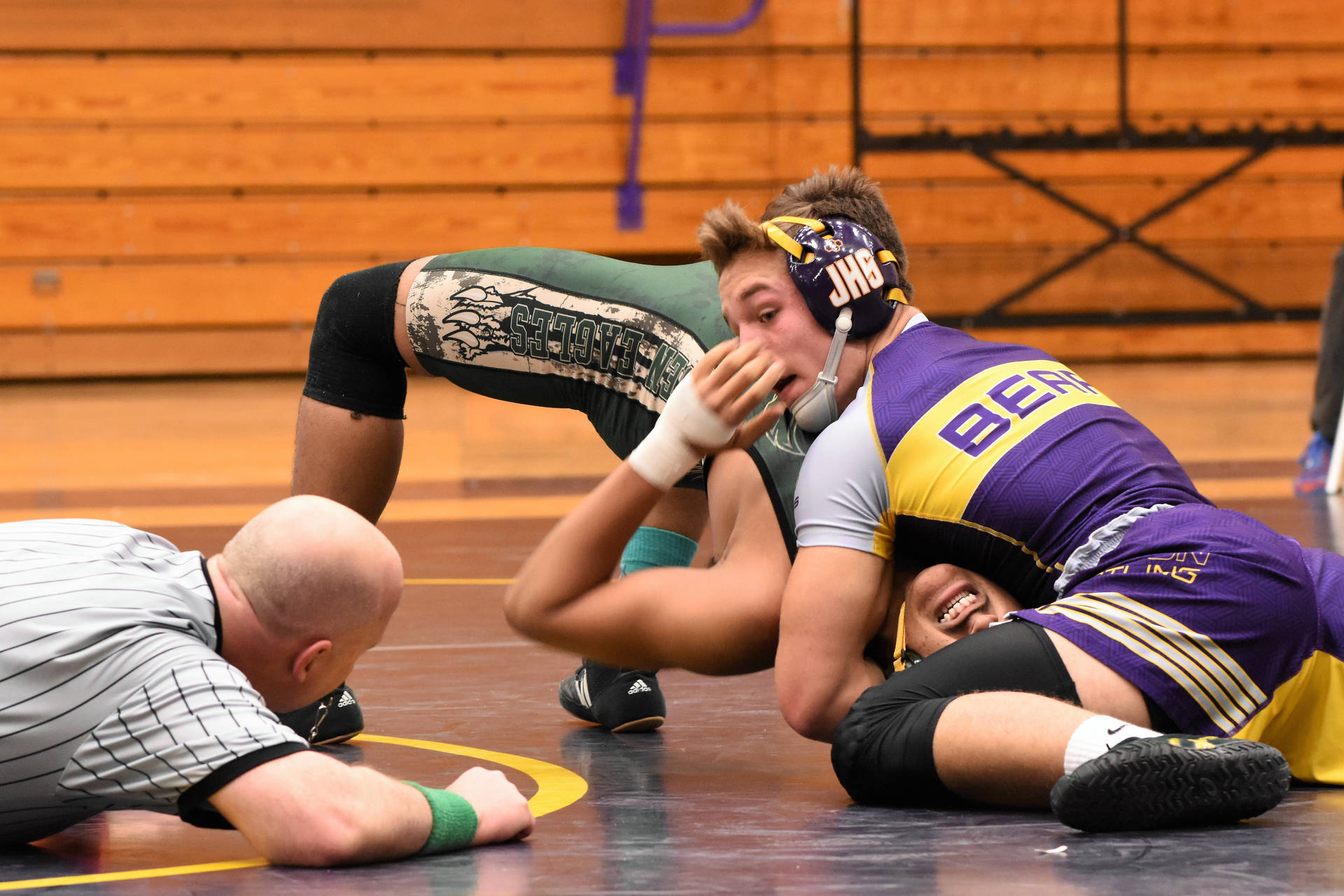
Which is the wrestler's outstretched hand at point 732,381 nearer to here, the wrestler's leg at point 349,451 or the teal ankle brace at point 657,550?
the teal ankle brace at point 657,550

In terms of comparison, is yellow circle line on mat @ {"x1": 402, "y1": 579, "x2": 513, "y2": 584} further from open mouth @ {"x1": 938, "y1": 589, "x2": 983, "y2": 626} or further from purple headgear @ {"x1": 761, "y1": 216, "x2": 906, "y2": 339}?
open mouth @ {"x1": 938, "y1": 589, "x2": 983, "y2": 626}

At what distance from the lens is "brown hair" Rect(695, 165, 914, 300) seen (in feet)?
8.55

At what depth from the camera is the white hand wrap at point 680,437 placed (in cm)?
231

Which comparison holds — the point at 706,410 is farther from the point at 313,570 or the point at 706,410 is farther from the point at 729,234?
the point at 313,570

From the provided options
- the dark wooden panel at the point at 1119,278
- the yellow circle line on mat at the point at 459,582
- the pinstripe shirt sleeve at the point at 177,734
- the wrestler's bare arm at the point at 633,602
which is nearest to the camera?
the pinstripe shirt sleeve at the point at 177,734

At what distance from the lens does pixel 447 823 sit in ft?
6.53

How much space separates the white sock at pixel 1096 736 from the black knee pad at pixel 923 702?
0.42 ft

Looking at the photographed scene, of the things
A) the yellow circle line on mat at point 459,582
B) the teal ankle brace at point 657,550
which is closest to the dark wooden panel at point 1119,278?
the yellow circle line on mat at point 459,582

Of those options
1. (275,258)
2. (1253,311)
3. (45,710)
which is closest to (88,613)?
(45,710)

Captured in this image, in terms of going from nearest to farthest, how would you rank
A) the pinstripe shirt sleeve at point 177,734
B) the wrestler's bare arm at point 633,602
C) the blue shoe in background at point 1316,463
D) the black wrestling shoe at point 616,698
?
1. the pinstripe shirt sleeve at point 177,734
2. the wrestler's bare arm at point 633,602
3. the black wrestling shoe at point 616,698
4. the blue shoe in background at point 1316,463

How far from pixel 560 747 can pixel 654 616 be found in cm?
40

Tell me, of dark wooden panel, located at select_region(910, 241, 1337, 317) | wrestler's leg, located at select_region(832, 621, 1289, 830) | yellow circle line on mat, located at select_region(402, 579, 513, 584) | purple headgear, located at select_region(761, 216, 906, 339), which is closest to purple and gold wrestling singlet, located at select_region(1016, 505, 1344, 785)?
wrestler's leg, located at select_region(832, 621, 1289, 830)

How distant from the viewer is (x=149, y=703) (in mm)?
1820

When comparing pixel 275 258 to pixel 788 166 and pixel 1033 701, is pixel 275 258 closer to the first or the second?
pixel 788 166
